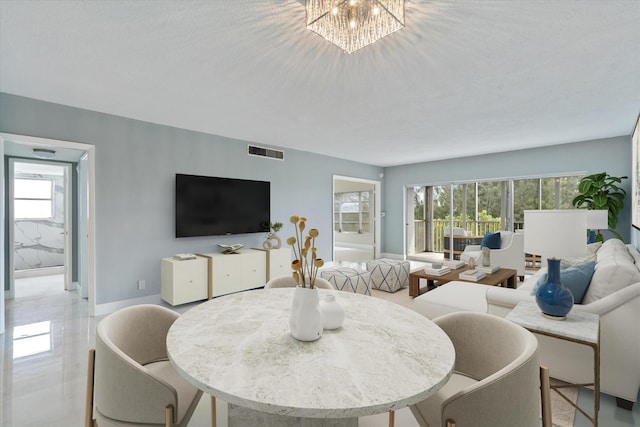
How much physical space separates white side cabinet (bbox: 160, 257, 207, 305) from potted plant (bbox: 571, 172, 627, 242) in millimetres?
5817

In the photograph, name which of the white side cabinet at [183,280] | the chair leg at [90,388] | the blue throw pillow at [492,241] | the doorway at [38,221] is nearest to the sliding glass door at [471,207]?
the blue throw pillow at [492,241]

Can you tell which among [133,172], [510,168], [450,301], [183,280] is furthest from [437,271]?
[133,172]

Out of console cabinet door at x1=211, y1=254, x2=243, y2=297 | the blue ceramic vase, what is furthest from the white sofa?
console cabinet door at x1=211, y1=254, x2=243, y2=297

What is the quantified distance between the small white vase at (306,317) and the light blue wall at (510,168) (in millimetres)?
5979

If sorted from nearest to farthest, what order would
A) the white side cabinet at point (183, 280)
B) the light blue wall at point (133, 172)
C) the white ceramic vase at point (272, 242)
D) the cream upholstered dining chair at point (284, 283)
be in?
1. the cream upholstered dining chair at point (284, 283)
2. the light blue wall at point (133, 172)
3. the white side cabinet at point (183, 280)
4. the white ceramic vase at point (272, 242)

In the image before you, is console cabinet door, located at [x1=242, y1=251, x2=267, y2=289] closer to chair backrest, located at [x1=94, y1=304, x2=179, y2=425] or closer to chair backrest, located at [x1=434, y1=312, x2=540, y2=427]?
chair backrest, located at [x1=94, y1=304, x2=179, y2=425]

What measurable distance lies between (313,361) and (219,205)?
3.95 metres

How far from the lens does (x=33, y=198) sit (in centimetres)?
Result: 620

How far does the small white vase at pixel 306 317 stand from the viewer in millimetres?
1172

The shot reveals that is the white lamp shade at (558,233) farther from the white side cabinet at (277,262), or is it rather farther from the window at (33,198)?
the window at (33,198)

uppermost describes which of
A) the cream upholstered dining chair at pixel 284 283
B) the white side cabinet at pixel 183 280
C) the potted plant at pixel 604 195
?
the potted plant at pixel 604 195

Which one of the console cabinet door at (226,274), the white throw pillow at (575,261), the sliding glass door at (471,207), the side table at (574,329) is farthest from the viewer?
the sliding glass door at (471,207)

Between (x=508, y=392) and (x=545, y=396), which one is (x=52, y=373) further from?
(x=545, y=396)

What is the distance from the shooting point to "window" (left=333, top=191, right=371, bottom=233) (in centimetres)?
978
